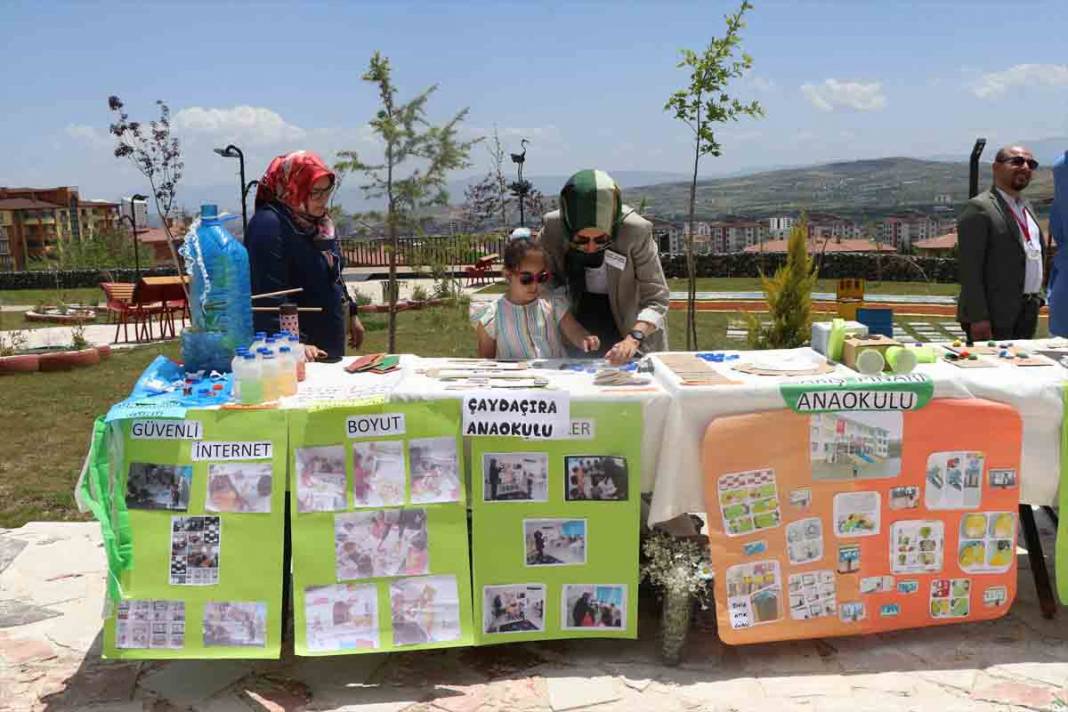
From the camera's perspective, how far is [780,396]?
309 centimetres

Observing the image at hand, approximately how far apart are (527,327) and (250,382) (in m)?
1.15

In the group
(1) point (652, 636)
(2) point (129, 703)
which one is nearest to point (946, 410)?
(1) point (652, 636)

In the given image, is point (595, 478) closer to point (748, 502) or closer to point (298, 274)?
point (748, 502)

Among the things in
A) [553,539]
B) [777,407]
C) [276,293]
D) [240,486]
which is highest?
[276,293]

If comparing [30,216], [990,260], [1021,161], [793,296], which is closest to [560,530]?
[990,260]

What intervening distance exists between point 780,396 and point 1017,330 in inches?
97.0

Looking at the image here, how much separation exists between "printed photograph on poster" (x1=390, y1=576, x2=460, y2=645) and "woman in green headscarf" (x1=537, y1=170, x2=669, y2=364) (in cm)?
106

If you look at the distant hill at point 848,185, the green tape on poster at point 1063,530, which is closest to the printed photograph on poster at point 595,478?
the green tape on poster at point 1063,530

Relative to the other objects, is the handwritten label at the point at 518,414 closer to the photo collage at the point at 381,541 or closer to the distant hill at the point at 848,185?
the photo collage at the point at 381,541

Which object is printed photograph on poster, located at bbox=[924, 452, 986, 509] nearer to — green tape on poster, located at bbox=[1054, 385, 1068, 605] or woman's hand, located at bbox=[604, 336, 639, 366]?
green tape on poster, located at bbox=[1054, 385, 1068, 605]

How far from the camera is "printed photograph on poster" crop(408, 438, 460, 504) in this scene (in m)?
3.05

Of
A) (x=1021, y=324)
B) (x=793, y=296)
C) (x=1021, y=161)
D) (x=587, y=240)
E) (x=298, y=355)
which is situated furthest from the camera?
(x=793, y=296)

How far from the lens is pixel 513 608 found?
3.11 m

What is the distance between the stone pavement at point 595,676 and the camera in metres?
2.90
